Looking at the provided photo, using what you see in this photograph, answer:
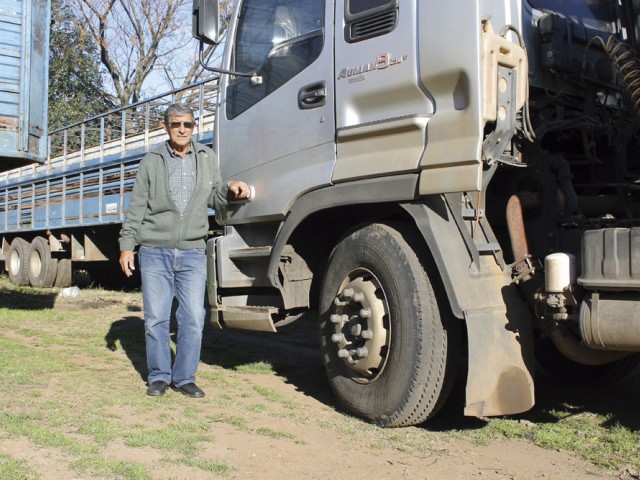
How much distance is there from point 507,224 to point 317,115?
4.28 feet

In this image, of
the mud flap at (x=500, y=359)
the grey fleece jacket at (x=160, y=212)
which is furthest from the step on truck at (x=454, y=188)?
the grey fleece jacket at (x=160, y=212)

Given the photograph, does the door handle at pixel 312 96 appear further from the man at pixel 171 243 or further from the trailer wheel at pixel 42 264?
the trailer wheel at pixel 42 264

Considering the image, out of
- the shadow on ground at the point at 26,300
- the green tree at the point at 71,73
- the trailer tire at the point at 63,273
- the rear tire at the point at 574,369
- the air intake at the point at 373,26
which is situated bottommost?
the rear tire at the point at 574,369

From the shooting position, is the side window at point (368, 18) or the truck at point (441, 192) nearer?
the truck at point (441, 192)

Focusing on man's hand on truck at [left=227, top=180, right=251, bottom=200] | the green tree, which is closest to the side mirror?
man's hand on truck at [left=227, top=180, right=251, bottom=200]

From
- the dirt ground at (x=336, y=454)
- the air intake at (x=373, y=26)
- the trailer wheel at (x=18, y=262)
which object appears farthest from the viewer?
the trailer wheel at (x=18, y=262)

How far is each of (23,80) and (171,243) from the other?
3.95 m

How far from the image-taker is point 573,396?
4773mm

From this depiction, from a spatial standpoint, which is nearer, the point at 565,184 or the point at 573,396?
the point at 565,184

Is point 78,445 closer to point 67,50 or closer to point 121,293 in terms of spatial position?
point 121,293

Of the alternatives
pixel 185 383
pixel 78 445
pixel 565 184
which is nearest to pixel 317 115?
pixel 565 184

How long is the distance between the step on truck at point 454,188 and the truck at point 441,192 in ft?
0.03

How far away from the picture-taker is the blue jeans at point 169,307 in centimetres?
478

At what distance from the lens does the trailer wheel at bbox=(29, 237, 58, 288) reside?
1427 centimetres
